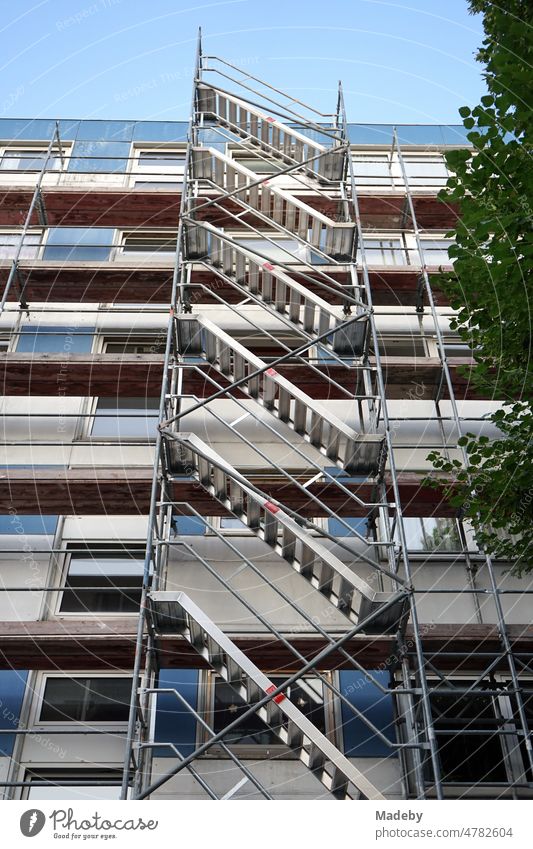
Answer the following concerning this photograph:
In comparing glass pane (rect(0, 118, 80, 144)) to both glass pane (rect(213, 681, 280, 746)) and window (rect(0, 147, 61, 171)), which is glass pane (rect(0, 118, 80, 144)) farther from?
glass pane (rect(213, 681, 280, 746))

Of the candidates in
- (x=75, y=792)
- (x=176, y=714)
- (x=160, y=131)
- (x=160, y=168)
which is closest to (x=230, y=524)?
(x=176, y=714)

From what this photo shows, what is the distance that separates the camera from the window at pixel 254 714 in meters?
9.56

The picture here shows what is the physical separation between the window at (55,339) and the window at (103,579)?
11.8 feet

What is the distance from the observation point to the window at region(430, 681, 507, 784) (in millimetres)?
9422

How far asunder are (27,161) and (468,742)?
48.6 feet

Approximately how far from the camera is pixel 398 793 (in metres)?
9.09

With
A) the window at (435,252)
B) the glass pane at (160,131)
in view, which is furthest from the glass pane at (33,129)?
the window at (435,252)

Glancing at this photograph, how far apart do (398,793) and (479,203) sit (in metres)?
6.36

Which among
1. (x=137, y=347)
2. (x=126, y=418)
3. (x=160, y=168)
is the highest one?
(x=160, y=168)

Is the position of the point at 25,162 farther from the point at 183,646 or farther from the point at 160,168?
the point at 183,646

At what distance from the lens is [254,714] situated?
31.3 feet

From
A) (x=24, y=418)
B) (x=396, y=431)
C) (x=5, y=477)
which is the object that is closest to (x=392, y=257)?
(x=396, y=431)

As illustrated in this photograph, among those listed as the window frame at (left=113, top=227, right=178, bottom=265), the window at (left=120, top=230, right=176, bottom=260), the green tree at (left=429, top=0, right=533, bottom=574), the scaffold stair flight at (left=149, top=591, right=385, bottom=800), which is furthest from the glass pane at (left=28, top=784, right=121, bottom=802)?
the window at (left=120, top=230, right=176, bottom=260)

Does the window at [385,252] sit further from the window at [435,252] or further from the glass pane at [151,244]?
the glass pane at [151,244]
